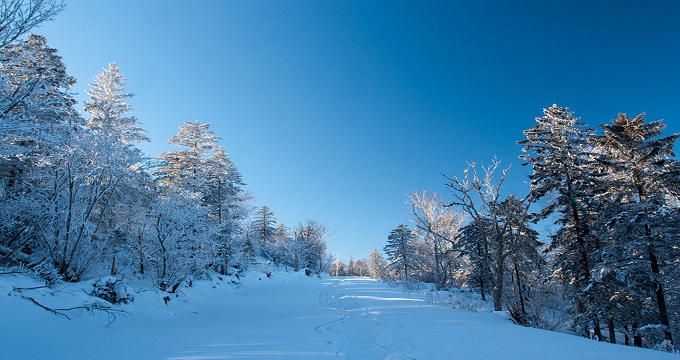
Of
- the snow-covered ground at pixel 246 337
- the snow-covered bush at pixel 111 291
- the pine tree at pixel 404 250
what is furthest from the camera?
the pine tree at pixel 404 250

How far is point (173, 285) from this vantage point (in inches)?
469

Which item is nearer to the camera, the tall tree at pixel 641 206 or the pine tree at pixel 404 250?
the tall tree at pixel 641 206

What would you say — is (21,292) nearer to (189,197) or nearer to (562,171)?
(189,197)

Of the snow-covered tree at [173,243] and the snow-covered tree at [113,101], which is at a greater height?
the snow-covered tree at [113,101]

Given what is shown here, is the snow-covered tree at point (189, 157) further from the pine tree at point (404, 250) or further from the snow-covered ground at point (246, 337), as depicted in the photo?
the pine tree at point (404, 250)

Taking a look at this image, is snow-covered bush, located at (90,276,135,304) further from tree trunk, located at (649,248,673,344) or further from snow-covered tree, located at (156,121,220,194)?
tree trunk, located at (649,248,673,344)

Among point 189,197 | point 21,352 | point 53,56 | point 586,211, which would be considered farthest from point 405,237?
point 21,352

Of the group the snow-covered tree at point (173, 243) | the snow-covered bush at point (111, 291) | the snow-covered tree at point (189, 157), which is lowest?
the snow-covered bush at point (111, 291)

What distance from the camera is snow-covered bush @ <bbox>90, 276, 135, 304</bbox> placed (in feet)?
25.9

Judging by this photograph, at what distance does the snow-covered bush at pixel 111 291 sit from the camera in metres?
7.89

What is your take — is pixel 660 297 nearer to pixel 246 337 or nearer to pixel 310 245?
pixel 246 337

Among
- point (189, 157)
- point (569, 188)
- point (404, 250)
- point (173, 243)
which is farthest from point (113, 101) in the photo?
point (404, 250)


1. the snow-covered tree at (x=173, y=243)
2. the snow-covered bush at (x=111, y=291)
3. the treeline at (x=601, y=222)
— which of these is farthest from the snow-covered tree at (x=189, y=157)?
the treeline at (x=601, y=222)

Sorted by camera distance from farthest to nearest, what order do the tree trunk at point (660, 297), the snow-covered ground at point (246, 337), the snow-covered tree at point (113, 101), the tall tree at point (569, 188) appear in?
the snow-covered tree at point (113, 101), the tall tree at point (569, 188), the tree trunk at point (660, 297), the snow-covered ground at point (246, 337)
